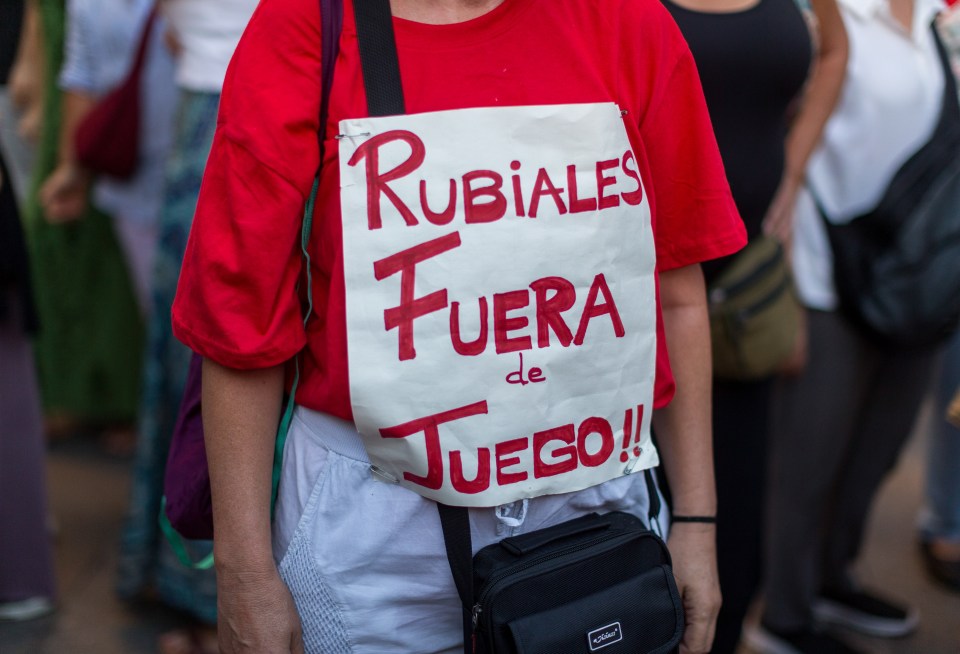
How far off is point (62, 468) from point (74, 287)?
0.70 metres

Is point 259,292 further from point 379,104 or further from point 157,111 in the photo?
point 157,111

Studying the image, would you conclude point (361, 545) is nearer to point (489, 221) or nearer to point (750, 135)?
point (489, 221)

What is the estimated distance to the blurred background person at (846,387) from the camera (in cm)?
265

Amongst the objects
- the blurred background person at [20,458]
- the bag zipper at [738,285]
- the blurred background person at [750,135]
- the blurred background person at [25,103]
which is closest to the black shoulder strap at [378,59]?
the blurred background person at [750,135]

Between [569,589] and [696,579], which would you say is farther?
[696,579]

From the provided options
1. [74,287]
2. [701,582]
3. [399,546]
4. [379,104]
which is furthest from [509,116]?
[74,287]

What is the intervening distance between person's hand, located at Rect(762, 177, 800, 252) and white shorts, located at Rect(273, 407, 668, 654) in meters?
1.35

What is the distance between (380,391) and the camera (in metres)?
1.31

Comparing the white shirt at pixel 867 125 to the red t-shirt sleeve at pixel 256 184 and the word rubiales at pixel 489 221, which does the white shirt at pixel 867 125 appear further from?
the red t-shirt sleeve at pixel 256 184

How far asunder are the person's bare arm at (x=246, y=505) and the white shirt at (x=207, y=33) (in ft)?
3.98

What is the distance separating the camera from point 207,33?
2.45 m

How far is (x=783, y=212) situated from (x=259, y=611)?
67.8 inches

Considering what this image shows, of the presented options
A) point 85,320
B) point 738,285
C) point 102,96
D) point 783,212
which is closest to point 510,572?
point 738,285

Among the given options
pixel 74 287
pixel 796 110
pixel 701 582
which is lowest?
pixel 74 287
